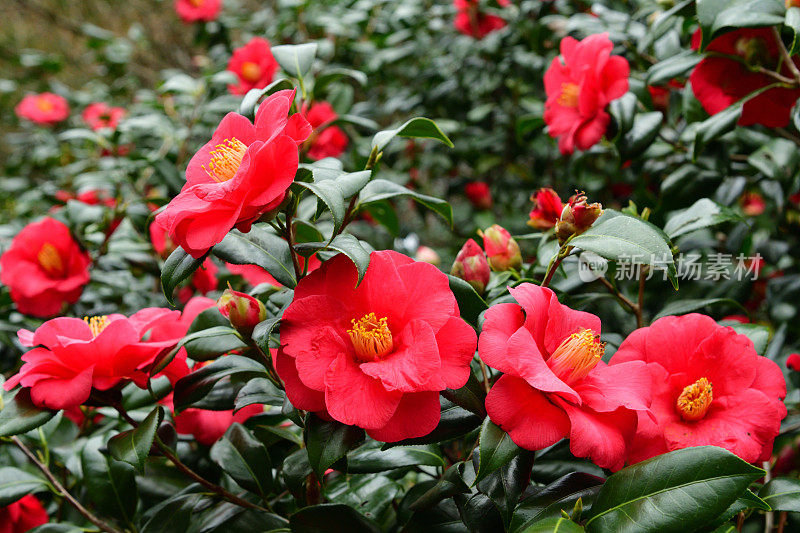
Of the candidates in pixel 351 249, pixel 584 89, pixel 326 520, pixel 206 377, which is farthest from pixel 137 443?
pixel 584 89

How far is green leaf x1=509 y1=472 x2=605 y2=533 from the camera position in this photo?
20.4 inches

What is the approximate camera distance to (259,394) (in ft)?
2.14

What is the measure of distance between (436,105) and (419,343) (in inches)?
61.4

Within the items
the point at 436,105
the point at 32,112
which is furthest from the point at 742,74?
the point at 32,112

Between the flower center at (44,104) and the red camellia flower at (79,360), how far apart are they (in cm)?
206

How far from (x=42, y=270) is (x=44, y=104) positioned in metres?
1.57

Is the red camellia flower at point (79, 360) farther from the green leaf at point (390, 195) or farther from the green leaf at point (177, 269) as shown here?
the green leaf at point (390, 195)

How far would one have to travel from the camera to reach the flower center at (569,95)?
962 millimetres

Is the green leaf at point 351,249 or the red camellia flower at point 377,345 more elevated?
the green leaf at point 351,249

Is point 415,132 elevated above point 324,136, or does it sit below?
above

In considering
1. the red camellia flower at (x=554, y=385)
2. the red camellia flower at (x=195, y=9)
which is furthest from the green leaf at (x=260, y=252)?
the red camellia flower at (x=195, y=9)

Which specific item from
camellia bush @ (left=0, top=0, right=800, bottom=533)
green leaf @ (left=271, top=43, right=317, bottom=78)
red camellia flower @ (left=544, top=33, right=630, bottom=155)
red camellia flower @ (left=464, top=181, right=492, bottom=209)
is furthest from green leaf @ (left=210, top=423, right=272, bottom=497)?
red camellia flower @ (left=464, top=181, right=492, bottom=209)

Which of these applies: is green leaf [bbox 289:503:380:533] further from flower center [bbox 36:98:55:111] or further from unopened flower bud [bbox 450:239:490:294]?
flower center [bbox 36:98:55:111]

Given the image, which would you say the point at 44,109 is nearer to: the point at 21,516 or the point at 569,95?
the point at 21,516
